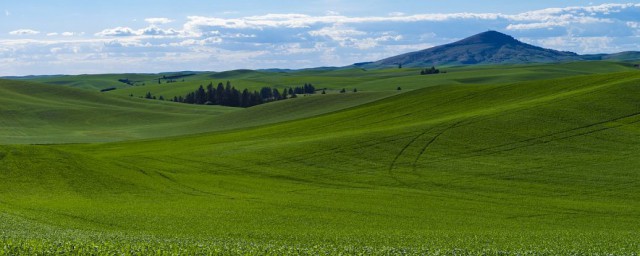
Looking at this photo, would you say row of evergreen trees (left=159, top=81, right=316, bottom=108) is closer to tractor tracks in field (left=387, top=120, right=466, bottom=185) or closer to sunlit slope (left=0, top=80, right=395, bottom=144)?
sunlit slope (left=0, top=80, right=395, bottom=144)

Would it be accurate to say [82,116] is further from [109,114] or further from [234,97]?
[234,97]

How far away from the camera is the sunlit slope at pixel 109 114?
108 m

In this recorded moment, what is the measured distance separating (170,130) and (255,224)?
7794 cm

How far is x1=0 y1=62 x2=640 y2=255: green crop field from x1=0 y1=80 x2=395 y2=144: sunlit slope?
4.98 metres

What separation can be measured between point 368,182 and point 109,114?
9166 cm

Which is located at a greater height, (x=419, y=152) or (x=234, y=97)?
(x=419, y=152)

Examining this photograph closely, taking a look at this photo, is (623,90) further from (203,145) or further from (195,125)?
(195,125)

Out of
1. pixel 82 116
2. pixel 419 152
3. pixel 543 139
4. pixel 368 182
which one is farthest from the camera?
pixel 82 116

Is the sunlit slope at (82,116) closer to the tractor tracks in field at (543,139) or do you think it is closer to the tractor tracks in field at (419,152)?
the tractor tracks in field at (419,152)

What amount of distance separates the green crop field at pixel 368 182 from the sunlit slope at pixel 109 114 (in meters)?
4.98

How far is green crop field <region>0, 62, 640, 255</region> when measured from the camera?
29.4 meters

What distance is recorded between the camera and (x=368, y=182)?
57.0 meters

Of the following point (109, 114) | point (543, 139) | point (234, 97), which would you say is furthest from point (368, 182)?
point (234, 97)

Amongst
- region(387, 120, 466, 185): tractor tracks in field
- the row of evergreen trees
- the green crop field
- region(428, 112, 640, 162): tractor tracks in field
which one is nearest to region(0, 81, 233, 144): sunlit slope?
the green crop field
